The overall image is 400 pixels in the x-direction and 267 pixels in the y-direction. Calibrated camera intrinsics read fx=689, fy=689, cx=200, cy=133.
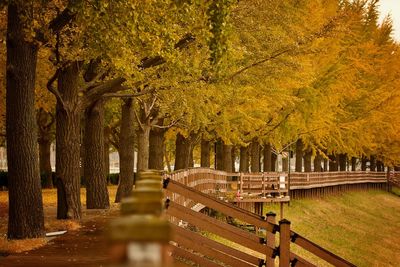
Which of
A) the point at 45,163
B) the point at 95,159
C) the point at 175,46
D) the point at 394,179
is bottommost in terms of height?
the point at 394,179

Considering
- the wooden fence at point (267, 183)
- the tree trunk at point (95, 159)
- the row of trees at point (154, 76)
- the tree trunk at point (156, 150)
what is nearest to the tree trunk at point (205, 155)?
the row of trees at point (154, 76)

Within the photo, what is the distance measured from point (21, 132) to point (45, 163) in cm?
2786

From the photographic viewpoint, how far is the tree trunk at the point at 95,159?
2073 cm

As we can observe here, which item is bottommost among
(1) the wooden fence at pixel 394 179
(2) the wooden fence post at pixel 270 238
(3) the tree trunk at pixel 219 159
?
(1) the wooden fence at pixel 394 179

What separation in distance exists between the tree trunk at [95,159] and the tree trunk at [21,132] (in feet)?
23.7

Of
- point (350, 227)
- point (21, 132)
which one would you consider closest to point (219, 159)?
point (350, 227)

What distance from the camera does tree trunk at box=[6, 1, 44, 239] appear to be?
13.1m

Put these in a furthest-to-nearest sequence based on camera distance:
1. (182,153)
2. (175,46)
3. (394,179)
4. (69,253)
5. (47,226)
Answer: (394,179), (182,153), (175,46), (47,226), (69,253)

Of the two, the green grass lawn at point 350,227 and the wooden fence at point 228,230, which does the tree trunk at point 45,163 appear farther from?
the wooden fence at point 228,230

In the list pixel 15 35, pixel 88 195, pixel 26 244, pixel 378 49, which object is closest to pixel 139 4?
pixel 15 35

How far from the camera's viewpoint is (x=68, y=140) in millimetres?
16953

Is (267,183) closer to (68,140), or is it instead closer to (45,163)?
(68,140)

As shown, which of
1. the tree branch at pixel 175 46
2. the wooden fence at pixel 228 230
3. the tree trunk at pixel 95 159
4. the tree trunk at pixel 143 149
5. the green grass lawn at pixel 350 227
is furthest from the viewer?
the green grass lawn at pixel 350 227

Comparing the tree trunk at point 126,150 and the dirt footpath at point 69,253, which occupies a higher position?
the tree trunk at point 126,150
